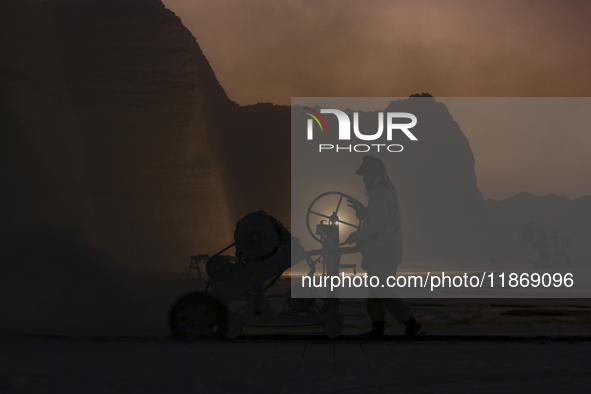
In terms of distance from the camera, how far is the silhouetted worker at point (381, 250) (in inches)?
226

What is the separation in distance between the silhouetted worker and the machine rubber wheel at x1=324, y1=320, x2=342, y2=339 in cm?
30

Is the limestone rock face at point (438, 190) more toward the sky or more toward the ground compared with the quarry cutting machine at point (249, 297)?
more toward the sky

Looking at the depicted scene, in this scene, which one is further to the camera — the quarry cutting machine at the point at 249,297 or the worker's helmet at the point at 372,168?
the worker's helmet at the point at 372,168

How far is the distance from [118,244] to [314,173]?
51081 mm

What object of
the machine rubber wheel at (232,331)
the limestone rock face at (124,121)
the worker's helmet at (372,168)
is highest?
the limestone rock face at (124,121)

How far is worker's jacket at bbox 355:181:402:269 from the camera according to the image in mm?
5910

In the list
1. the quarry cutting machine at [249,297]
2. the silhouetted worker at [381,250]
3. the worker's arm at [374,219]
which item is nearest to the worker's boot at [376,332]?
the silhouetted worker at [381,250]

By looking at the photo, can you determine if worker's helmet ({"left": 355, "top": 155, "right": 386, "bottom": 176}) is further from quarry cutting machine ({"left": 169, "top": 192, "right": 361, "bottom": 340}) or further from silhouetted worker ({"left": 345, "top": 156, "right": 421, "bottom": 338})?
quarry cutting machine ({"left": 169, "top": 192, "right": 361, "bottom": 340})

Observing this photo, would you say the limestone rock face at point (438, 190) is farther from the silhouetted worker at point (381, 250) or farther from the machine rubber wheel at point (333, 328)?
the machine rubber wheel at point (333, 328)

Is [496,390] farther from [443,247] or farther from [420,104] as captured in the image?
[420,104]

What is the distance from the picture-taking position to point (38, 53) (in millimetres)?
34375

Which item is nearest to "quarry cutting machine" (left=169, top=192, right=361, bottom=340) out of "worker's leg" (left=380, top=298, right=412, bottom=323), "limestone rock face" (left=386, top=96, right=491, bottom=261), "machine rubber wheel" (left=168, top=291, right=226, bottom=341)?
"machine rubber wheel" (left=168, top=291, right=226, bottom=341)

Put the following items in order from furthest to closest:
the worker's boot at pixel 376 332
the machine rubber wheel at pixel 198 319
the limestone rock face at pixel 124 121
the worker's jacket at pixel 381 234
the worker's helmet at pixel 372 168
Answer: the limestone rock face at pixel 124 121
the worker's helmet at pixel 372 168
the worker's jacket at pixel 381 234
the worker's boot at pixel 376 332
the machine rubber wheel at pixel 198 319

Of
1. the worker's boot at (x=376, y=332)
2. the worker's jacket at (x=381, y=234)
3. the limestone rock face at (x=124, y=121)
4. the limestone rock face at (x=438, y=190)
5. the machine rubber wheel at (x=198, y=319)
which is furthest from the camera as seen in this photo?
the limestone rock face at (x=438, y=190)
